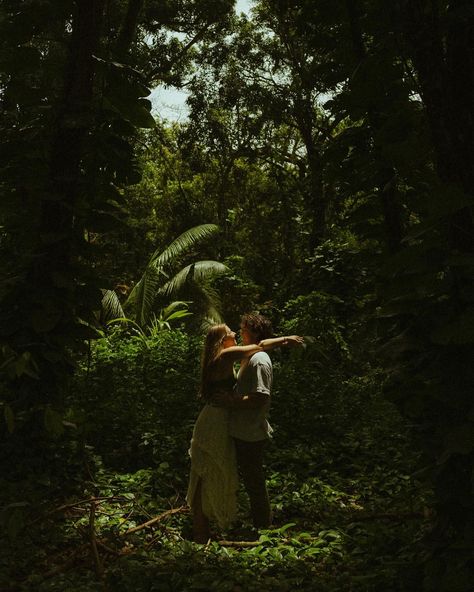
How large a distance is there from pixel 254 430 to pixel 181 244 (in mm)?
9321

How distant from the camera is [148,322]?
1270cm

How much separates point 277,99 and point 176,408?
1132 cm

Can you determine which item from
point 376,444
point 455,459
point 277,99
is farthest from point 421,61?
point 277,99

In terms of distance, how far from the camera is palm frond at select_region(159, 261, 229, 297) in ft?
44.1

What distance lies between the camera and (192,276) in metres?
13.4

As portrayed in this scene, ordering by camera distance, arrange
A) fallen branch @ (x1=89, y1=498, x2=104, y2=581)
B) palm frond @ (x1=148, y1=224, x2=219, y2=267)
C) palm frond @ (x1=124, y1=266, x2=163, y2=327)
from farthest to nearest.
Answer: palm frond @ (x1=148, y1=224, x2=219, y2=267), palm frond @ (x1=124, y1=266, x2=163, y2=327), fallen branch @ (x1=89, y1=498, x2=104, y2=581)

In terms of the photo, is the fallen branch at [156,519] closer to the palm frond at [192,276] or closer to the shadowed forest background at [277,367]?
the shadowed forest background at [277,367]

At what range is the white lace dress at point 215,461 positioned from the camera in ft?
15.8

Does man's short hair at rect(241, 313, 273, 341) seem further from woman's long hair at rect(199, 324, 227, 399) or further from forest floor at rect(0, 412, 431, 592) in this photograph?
forest floor at rect(0, 412, 431, 592)

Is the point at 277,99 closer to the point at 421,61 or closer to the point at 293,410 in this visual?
the point at 293,410

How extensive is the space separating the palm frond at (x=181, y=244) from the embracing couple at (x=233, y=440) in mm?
8416

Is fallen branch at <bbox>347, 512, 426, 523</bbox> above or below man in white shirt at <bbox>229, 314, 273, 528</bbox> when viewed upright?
below

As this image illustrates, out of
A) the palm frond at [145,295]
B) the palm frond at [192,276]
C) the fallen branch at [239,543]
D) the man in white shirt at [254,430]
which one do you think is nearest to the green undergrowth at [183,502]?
the fallen branch at [239,543]

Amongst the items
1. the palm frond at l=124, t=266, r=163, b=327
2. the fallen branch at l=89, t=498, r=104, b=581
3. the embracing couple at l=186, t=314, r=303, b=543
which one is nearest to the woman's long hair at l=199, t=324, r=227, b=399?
the embracing couple at l=186, t=314, r=303, b=543
